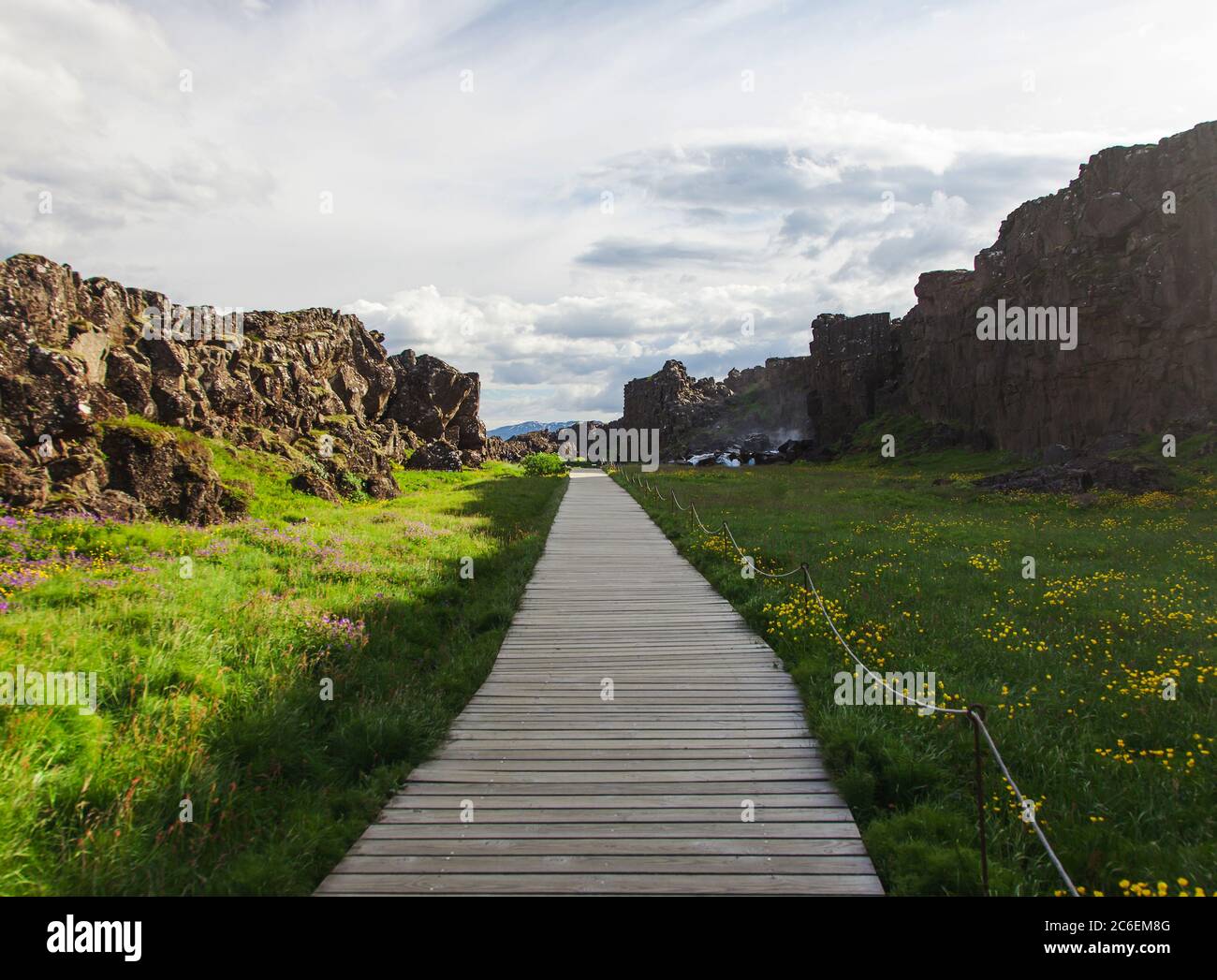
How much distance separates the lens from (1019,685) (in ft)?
26.4

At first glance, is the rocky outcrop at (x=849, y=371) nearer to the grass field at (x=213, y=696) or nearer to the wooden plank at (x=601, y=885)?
the grass field at (x=213, y=696)

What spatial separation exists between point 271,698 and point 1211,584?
15325 millimetres

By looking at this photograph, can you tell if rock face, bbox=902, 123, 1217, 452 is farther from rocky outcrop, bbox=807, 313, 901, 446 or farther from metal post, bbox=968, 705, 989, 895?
metal post, bbox=968, 705, 989, 895

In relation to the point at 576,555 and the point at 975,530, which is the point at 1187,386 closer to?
the point at 975,530

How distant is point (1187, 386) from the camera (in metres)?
40.3

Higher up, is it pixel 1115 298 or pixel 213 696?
pixel 1115 298

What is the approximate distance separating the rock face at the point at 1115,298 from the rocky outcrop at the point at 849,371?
25255 millimetres

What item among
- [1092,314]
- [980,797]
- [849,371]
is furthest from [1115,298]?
[980,797]

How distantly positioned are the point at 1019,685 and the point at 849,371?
85931mm

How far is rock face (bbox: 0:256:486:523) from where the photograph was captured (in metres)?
13.8

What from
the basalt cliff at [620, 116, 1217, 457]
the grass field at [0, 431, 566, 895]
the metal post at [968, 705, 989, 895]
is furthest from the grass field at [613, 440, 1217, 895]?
the basalt cliff at [620, 116, 1217, 457]

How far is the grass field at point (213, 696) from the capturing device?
4746mm

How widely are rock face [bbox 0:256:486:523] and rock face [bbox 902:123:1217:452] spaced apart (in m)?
43.8

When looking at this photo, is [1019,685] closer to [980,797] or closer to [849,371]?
[980,797]
